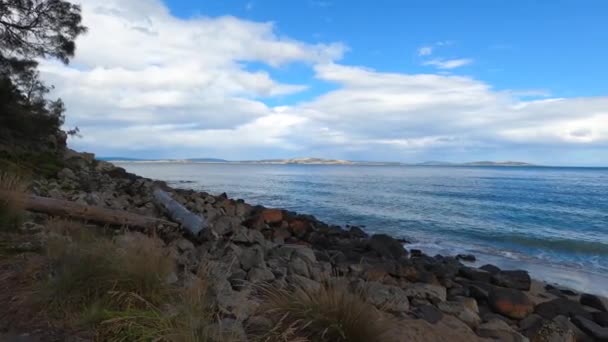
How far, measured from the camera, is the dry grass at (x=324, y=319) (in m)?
3.57

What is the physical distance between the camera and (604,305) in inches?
379

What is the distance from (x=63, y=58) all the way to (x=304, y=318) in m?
13.3

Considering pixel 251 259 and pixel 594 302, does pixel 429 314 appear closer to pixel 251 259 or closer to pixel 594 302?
pixel 251 259

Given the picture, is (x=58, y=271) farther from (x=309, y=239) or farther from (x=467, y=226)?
(x=467, y=226)

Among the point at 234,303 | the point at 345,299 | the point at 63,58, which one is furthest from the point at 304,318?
the point at 63,58

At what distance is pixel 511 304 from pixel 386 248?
580cm

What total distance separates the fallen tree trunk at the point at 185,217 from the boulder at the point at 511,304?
6.40 m

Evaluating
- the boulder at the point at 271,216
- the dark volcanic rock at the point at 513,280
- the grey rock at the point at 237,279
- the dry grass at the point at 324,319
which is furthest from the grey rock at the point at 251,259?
the boulder at the point at 271,216

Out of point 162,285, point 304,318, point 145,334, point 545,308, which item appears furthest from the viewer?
point 545,308

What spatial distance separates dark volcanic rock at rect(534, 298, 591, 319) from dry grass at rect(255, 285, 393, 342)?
6046 millimetres

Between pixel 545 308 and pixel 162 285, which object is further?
pixel 545 308

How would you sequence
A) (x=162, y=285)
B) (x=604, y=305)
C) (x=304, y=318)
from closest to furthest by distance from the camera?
(x=304, y=318) < (x=162, y=285) < (x=604, y=305)

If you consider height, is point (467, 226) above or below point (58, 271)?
below

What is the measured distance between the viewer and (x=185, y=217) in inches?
440
